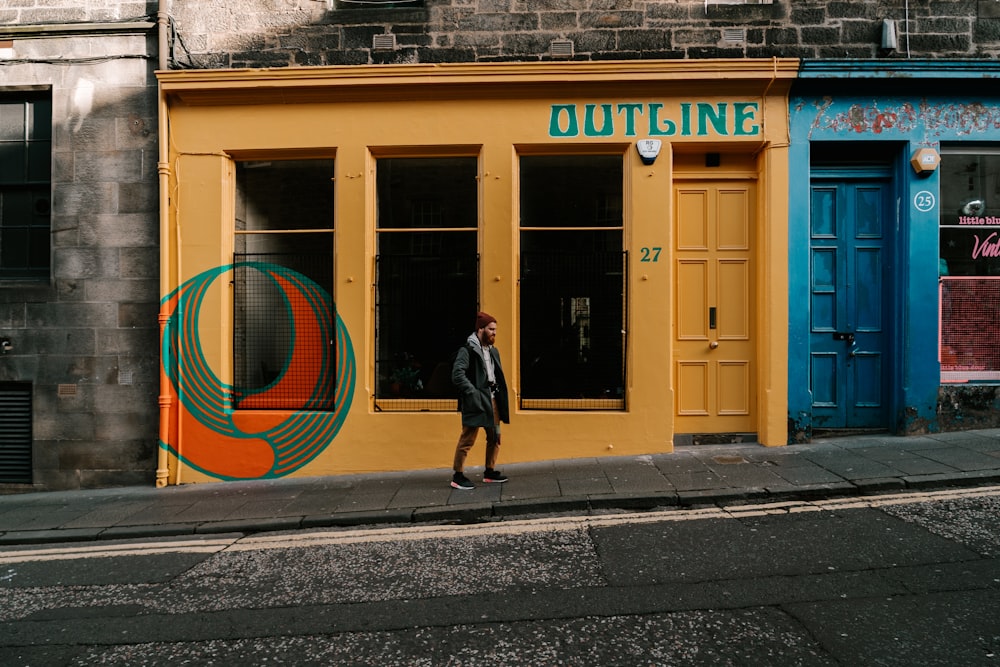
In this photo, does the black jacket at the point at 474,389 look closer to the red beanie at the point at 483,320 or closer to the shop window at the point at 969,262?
the red beanie at the point at 483,320

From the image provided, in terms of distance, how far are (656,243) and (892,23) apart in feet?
12.5

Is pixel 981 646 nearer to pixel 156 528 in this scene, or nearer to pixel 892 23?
pixel 156 528

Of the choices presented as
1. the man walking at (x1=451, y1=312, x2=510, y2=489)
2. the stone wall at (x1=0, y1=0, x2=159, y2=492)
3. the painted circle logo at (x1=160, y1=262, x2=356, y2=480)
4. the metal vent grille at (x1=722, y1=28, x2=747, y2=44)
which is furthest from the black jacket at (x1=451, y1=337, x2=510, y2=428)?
the metal vent grille at (x1=722, y1=28, x2=747, y2=44)

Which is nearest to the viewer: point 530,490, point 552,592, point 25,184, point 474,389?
point 552,592

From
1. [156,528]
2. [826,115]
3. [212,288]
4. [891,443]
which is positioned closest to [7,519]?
[156,528]

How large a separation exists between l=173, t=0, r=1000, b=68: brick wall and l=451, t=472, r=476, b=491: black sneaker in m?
4.98

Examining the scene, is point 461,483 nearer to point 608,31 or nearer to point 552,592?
point 552,592

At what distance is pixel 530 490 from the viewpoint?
6488 mm

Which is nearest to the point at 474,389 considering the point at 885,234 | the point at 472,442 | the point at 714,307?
the point at 472,442

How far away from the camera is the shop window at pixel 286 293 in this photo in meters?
8.29

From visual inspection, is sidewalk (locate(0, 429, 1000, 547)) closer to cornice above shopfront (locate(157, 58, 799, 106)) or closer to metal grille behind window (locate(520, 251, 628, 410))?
metal grille behind window (locate(520, 251, 628, 410))

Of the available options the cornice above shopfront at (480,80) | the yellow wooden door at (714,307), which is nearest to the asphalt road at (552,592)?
the yellow wooden door at (714,307)

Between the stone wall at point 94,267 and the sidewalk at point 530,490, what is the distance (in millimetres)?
684

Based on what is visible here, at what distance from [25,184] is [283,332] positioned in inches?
153
